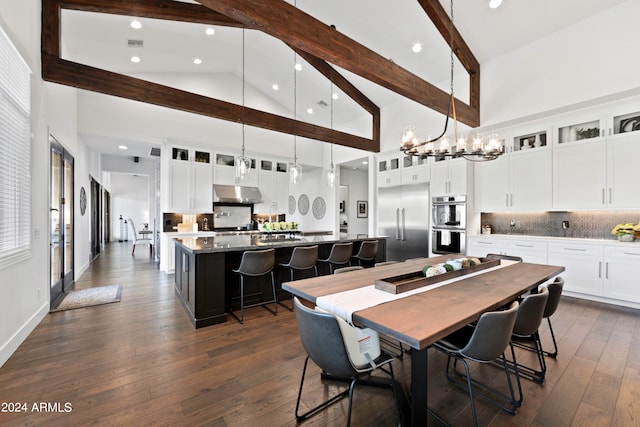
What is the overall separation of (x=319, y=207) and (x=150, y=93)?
18.4 feet

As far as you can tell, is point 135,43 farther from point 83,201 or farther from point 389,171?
point 389,171

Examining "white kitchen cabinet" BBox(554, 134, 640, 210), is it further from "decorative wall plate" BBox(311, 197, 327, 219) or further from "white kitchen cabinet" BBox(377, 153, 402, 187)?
"decorative wall plate" BBox(311, 197, 327, 219)

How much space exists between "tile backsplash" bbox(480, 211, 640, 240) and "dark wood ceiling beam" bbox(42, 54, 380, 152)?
4116 millimetres

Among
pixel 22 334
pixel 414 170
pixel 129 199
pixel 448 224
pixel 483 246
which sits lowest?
pixel 22 334

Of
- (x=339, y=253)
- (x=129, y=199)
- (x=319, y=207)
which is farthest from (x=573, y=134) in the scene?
(x=129, y=199)

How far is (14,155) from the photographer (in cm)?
268

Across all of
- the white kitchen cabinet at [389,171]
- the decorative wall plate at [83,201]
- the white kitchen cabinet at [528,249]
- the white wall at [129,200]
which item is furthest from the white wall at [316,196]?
the white wall at [129,200]

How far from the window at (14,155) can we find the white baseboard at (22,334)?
696 millimetres

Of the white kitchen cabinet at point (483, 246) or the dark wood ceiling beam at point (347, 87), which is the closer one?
the white kitchen cabinet at point (483, 246)

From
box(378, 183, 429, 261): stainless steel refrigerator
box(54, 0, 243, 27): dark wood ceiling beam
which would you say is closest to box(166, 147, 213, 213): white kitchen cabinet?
box(54, 0, 243, 27): dark wood ceiling beam

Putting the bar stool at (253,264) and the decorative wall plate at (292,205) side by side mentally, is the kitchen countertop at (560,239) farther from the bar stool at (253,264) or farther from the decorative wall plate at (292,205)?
the decorative wall plate at (292,205)

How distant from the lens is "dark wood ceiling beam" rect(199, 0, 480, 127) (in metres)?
2.37

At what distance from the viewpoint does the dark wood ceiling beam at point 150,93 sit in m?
3.37

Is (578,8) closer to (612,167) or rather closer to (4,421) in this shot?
(612,167)
